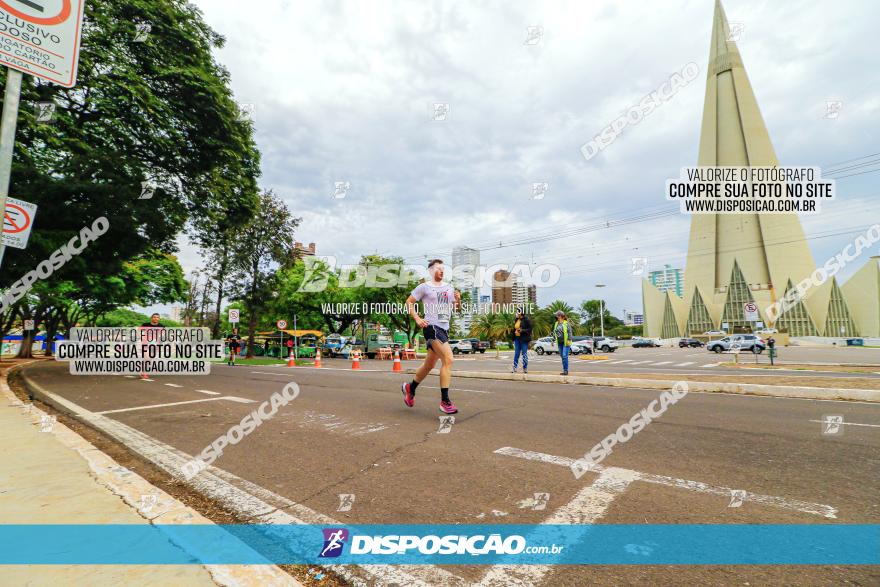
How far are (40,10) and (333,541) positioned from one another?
16.5 ft

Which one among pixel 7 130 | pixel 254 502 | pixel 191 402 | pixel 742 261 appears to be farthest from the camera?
pixel 742 261

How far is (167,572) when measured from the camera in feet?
6.22

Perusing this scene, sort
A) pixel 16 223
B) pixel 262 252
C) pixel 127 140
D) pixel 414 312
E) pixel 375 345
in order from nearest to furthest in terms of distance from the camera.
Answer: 1. pixel 16 223
2. pixel 414 312
3. pixel 127 140
4. pixel 262 252
5. pixel 375 345

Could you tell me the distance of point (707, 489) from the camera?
2932mm

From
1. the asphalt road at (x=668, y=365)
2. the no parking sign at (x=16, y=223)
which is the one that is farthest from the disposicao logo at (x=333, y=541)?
the asphalt road at (x=668, y=365)

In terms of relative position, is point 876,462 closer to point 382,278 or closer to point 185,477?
point 185,477

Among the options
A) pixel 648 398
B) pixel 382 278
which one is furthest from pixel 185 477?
pixel 382 278

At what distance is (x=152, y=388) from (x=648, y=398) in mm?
11236

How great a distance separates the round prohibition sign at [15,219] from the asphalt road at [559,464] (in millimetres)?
2654

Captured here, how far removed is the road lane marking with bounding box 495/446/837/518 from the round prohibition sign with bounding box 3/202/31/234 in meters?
5.21

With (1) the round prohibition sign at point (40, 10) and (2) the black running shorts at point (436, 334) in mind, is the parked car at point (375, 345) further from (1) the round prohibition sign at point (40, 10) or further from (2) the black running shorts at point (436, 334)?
(1) the round prohibition sign at point (40, 10)

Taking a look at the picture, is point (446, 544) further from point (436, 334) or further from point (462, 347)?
point (462, 347)

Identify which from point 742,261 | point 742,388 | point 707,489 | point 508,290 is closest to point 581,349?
point 742,388

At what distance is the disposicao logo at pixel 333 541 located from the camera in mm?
2121
